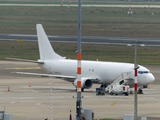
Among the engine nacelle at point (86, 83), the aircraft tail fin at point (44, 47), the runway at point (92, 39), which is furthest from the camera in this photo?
the runway at point (92, 39)

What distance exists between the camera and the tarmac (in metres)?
47.7

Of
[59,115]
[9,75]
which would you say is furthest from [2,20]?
[59,115]

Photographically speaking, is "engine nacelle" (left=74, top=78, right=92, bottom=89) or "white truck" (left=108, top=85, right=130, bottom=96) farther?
"engine nacelle" (left=74, top=78, right=92, bottom=89)

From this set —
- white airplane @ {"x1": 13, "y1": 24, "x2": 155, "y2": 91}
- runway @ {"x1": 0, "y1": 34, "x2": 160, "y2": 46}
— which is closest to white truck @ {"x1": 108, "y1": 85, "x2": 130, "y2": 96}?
white airplane @ {"x1": 13, "y1": 24, "x2": 155, "y2": 91}

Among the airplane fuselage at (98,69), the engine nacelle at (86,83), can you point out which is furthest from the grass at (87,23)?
the engine nacelle at (86,83)

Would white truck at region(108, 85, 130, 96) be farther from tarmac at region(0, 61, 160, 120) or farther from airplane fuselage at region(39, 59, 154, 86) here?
airplane fuselage at region(39, 59, 154, 86)

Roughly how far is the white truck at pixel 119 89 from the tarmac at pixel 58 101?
39.7 inches

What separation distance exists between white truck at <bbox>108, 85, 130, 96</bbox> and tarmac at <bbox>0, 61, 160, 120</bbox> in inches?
39.7

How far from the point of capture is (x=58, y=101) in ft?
186

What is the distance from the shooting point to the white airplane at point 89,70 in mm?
64188

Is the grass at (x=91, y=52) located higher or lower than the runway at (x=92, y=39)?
lower

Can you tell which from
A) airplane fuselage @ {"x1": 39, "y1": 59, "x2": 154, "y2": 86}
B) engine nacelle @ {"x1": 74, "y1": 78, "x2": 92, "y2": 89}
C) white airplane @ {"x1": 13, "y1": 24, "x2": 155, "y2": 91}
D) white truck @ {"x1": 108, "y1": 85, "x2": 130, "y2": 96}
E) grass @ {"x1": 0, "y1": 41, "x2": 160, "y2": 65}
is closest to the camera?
white truck @ {"x1": 108, "y1": 85, "x2": 130, "y2": 96}

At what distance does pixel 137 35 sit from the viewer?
138375 mm

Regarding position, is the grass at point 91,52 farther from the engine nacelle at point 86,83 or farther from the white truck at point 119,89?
the white truck at point 119,89
